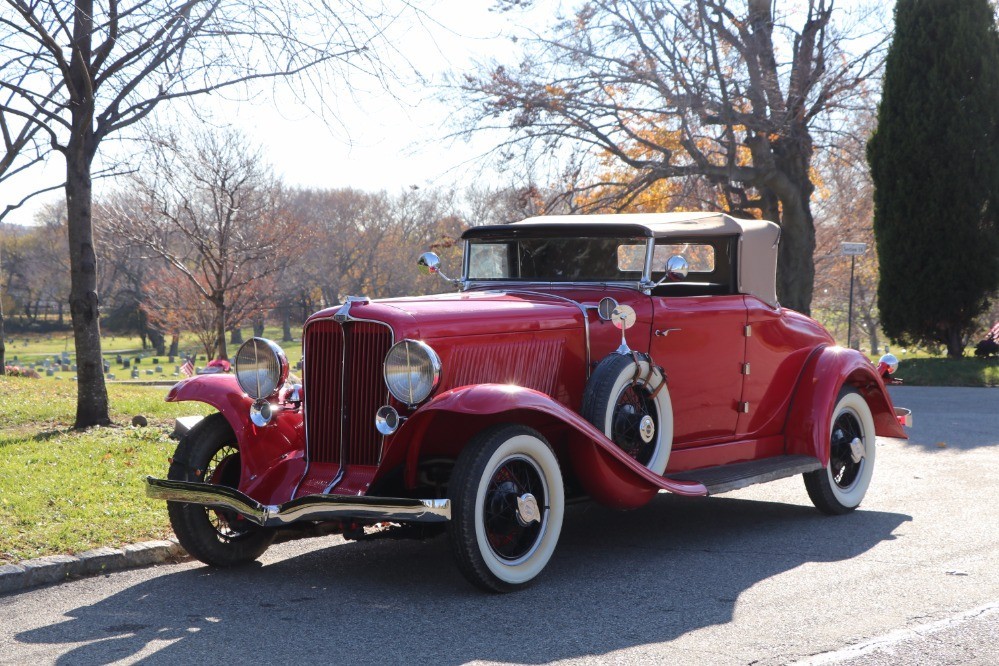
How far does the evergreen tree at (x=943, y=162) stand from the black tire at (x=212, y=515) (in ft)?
51.8

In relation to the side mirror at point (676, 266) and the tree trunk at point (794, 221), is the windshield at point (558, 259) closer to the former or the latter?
the side mirror at point (676, 266)

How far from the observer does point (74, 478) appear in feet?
22.9

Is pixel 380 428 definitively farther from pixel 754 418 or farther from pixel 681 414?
pixel 754 418

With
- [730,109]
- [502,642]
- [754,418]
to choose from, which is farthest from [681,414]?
[730,109]

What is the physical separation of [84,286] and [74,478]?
3104 millimetres

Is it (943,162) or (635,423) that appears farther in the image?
(943,162)

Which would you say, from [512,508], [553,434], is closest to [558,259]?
[553,434]

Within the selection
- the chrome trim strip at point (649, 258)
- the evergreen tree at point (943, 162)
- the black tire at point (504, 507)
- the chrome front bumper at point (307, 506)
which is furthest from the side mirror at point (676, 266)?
the evergreen tree at point (943, 162)

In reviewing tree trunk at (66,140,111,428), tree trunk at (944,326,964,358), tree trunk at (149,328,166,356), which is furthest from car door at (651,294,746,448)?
tree trunk at (149,328,166,356)

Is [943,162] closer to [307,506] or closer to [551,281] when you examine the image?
[551,281]

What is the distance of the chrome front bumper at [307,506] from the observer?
4.44 metres

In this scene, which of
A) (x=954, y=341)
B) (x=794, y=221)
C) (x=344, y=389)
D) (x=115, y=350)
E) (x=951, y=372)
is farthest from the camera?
(x=115, y=350)

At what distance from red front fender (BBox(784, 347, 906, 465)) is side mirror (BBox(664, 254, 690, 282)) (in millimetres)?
1402

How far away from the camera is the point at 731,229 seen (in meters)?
6.73
